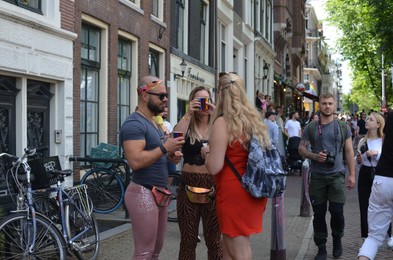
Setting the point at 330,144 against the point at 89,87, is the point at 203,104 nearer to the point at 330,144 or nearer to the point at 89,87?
the point at 330,144

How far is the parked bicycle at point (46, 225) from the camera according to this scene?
5930 mm

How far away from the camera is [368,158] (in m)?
8.58

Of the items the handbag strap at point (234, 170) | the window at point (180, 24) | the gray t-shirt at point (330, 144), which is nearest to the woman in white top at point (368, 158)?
the gray t-shirt at point (330, 144)

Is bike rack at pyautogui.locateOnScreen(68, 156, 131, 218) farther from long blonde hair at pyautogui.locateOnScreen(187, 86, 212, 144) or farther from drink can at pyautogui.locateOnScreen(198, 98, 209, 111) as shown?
drink can at pyautogui.locateOnScreen(198, 98, 209, 111)

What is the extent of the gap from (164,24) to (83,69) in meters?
4.94

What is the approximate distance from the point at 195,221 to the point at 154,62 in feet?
40.2

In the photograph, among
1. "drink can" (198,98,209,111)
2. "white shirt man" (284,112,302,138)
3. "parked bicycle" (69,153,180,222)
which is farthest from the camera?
"white shirt man" (284,112,302,138)

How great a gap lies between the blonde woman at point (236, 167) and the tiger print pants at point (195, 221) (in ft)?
3.77

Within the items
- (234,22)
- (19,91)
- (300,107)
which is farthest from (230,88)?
(300,107)

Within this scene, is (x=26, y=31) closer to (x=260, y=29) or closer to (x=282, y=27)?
(x=260, y=29)

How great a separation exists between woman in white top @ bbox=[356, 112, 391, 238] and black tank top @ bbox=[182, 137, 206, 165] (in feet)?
11.2

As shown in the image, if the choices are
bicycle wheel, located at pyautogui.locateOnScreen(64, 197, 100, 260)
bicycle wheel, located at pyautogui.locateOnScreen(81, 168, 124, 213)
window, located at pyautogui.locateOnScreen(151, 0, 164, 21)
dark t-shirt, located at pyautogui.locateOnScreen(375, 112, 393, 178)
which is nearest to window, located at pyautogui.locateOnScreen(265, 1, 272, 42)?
window, located at pyautogui.locateOnScreen(151, 0, 164, 21)

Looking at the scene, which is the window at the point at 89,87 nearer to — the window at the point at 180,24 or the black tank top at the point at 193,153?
the window at the point at 180,24

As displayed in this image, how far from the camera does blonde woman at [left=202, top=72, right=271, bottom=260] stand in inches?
180
